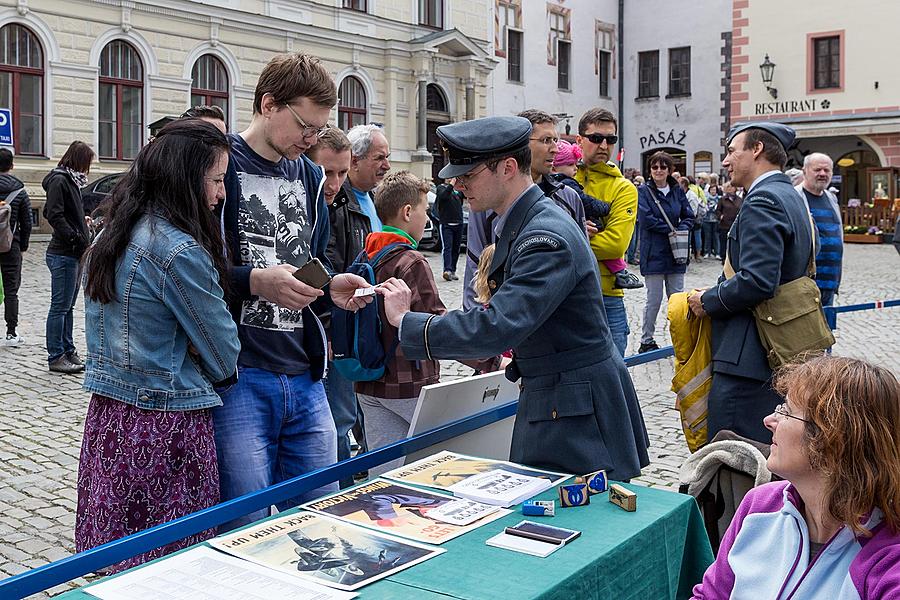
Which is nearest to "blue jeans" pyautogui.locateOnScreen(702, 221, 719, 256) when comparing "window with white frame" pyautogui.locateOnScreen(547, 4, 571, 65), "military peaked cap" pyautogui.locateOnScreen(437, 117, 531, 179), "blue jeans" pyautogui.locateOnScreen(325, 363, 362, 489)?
"window with white frame" pyautogui.locateOnScreen(547, 4, 571, 65)

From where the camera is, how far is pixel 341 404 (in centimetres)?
526

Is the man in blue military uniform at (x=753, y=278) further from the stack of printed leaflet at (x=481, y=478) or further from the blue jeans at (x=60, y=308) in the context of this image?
the blue jeans at (x=60, y=308)

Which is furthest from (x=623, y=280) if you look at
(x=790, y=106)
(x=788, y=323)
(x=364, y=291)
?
(x=790, y=106)

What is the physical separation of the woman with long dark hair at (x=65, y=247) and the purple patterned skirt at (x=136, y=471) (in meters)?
6.14

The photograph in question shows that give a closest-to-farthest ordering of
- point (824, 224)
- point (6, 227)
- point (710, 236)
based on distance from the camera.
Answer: point (824, 224), point (6, 227), point (710, 236)

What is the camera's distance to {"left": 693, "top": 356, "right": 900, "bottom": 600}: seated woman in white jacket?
218 centimetres

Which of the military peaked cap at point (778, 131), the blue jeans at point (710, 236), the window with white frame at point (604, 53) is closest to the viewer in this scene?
the military peaked cap at point (778, 131)

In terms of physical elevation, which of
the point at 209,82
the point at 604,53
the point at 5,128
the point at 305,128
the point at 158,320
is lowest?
the point at 158,320

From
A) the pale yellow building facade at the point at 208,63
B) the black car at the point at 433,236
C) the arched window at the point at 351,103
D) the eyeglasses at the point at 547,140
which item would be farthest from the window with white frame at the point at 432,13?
the eyeglasses at the point at 547,140

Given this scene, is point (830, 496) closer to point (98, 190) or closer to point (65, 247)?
point (65, 247)

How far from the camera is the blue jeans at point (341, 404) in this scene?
5246 mm

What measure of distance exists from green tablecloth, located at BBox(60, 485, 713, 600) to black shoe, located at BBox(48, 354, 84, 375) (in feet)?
22.5

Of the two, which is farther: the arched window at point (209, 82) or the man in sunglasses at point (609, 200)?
the arched window at point (209, 82)

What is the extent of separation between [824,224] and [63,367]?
21.3 ft
